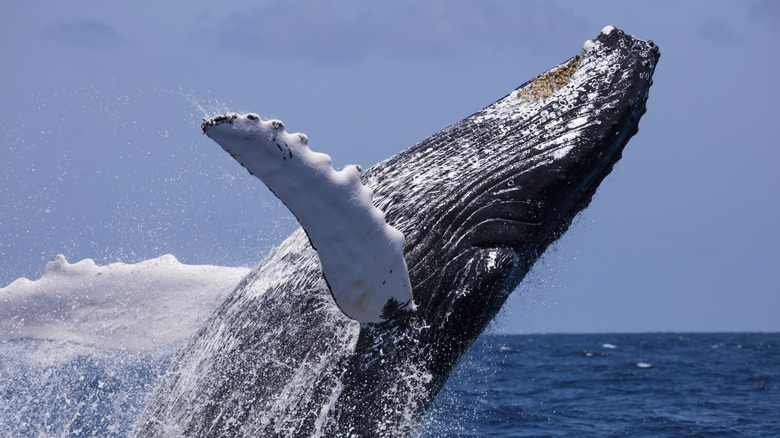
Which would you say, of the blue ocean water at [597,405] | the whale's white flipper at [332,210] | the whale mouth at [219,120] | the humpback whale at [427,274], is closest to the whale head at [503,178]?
the humpback whale at [427,274]

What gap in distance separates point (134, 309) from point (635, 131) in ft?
12.8

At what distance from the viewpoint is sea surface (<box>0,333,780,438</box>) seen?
19.7ft

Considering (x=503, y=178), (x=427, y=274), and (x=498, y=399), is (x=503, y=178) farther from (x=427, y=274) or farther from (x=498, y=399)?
(x=498, y=399)

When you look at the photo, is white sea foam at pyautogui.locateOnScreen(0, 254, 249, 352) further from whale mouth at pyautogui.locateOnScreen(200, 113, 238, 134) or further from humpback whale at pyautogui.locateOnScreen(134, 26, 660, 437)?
whale mouth at pyautogui.locateOnScreen(200, 113, 238, 134)

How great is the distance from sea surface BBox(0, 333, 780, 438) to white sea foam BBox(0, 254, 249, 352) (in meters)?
0.13

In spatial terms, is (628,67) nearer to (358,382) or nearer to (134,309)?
(358,382)

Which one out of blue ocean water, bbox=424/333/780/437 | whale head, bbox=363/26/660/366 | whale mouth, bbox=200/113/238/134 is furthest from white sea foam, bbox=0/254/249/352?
whale mouth, bbox=200/113/238/134

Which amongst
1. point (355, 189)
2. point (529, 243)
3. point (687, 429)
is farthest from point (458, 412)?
point (355, 189)

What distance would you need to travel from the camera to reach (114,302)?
19.3 feet

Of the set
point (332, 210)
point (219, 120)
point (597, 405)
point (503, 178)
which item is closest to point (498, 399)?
point (597, 405)

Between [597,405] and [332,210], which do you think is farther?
[597,405]

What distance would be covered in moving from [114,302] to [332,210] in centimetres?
310

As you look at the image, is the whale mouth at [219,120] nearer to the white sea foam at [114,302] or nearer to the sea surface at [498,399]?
the sea surface at [498,399]

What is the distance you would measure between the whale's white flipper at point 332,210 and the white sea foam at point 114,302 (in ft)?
6.67
